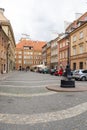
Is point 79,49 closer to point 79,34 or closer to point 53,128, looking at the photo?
point 79,34

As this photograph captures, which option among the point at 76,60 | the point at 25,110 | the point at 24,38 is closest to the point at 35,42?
the point at 24,38

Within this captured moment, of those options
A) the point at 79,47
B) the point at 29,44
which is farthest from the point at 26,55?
the point at 79,47

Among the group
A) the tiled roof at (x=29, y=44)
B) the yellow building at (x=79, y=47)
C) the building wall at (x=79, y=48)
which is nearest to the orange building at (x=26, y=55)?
the tiled roof at (x=29, y=44)

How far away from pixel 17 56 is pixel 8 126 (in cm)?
10830

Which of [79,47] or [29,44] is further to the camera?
[29,44]

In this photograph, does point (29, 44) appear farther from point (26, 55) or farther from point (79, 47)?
point (79, 47)

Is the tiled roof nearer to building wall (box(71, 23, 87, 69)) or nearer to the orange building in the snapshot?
the orange building

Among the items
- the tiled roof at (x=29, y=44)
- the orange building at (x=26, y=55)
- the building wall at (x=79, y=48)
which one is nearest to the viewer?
the building wall at (x=79, y=48)

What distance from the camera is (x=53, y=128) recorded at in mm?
5492

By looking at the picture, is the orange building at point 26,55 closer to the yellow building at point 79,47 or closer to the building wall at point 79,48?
the yellow building at point 79,47

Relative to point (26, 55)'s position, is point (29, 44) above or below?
above

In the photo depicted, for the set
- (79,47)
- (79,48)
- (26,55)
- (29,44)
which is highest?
(29,44)

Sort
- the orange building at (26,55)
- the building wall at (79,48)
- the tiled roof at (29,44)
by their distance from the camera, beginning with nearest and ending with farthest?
1. the building wall at (79,48)
2. the orange building at (26,55)
3. the tiled roof at (29,44)

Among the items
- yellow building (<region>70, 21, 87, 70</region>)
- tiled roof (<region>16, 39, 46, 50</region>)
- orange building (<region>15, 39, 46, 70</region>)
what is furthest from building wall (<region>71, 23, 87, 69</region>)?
tiled roof (<region>16, 39, 46, 50</region>)
